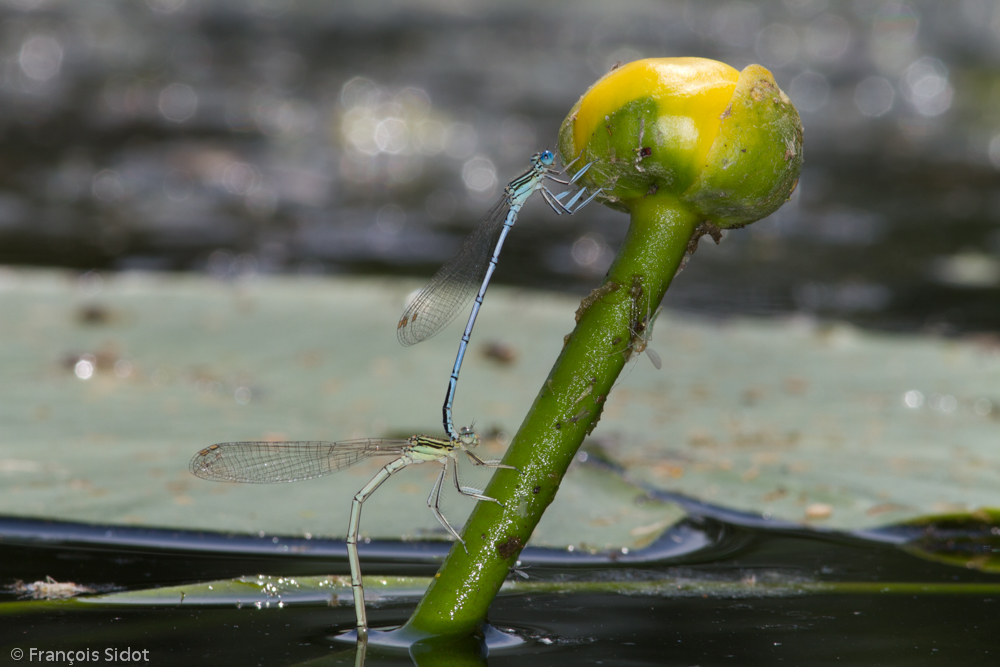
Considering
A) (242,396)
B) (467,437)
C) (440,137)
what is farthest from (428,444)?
(440,137)

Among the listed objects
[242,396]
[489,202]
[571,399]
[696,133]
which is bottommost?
[571,399]

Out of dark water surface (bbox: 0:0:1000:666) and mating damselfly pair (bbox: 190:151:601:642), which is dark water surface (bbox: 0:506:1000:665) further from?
mating damselfly pair (bbox: 190:151:601:642)

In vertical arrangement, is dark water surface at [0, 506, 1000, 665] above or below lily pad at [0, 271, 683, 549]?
below

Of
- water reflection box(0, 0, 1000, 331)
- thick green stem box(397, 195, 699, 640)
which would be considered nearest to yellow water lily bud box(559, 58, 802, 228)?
thick green stem box(397, 195, 699, 640)

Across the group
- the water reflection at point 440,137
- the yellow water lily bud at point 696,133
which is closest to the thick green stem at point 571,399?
the yellow water lily bud at point 696,133

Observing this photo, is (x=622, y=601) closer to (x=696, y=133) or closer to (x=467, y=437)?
(x=467, y=437)

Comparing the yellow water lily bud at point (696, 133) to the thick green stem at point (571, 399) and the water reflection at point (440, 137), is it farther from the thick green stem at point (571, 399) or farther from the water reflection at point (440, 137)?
the water reflection at point (440, 137)

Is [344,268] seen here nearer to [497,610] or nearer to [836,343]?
[836,343]
